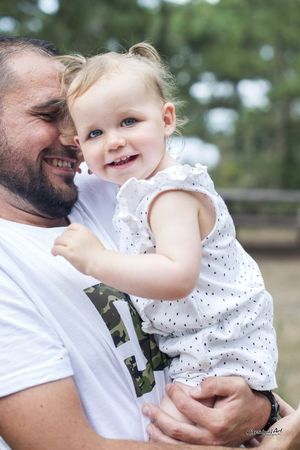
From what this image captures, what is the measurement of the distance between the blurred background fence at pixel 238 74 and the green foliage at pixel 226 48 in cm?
2

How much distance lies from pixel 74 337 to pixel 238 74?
15732 millimetres

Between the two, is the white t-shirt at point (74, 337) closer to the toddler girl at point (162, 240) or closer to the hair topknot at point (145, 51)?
the toddler girl at point (162, 240)

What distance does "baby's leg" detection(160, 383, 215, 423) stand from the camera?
72.5 inches

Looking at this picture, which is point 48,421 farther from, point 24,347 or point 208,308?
point 208,308

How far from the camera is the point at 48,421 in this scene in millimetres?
1702

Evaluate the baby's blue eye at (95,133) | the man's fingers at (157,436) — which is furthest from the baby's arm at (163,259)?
the man's fingers at (157,436)

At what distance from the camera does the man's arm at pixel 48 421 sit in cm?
169

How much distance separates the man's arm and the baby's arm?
301 mm

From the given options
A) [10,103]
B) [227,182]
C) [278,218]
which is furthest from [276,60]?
[10,103]

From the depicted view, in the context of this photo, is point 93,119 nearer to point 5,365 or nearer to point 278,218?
point 5,365

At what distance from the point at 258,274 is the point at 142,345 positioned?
375 millimetres

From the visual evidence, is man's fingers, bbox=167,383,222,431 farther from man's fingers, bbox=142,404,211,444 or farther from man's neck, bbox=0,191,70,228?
man's neck, bbox=0,191,70,228

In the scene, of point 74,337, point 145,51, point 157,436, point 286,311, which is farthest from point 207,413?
point 286,311

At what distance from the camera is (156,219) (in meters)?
1.68
